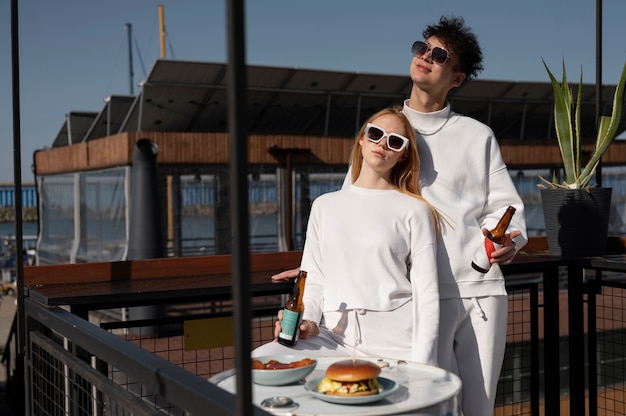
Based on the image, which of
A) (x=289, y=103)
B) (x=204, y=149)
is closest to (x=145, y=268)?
(x=204, y=149)

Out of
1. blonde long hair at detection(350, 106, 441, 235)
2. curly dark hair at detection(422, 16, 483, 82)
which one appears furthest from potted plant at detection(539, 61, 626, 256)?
blonde long hair at detection(350, 106, 441, 235)

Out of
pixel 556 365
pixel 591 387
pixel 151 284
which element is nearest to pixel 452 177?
pixel 151 284

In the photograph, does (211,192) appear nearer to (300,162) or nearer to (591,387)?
(300,162)

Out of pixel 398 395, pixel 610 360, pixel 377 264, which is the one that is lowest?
pixel 610 360

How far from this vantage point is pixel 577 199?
459cm

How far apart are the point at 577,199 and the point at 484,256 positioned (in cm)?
194

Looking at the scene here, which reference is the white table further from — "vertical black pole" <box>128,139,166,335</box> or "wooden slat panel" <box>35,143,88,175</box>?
"wooden slat panel" <box>35,143,88,175</box>

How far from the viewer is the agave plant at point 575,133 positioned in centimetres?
459

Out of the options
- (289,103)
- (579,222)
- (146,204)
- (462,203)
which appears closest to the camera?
(462,203)

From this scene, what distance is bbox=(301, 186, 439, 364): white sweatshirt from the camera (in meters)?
2.70

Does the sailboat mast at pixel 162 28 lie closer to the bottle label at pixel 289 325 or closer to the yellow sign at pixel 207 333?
the yellow sign at pixel 207 333

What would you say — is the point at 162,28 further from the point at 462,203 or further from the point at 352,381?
the point at 352,381

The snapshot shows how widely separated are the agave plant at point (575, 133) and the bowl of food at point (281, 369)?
2.57 meters

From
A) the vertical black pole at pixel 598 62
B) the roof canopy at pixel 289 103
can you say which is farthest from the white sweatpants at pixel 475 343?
the roof canopy at pixel 289 103
